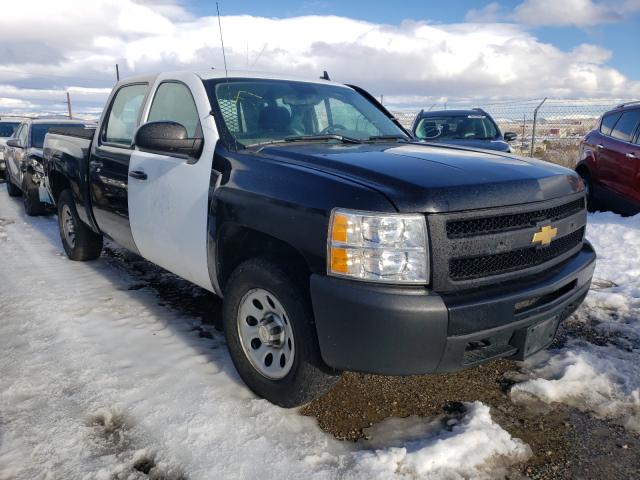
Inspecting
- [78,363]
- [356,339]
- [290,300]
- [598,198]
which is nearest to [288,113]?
[290,300]

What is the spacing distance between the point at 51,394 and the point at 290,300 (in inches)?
60.3

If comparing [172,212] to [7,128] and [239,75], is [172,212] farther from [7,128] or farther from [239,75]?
[7,128]

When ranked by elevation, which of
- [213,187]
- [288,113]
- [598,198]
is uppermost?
[288,113]

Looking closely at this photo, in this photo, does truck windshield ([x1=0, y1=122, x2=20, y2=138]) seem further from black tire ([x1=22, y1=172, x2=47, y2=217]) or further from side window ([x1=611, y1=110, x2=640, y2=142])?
side window ([x1=611, y1=110, x2=640, y2=142])

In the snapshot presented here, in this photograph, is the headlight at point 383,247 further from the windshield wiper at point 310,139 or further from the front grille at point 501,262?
the windshield wiper at point 310,139

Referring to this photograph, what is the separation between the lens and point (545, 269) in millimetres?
2551

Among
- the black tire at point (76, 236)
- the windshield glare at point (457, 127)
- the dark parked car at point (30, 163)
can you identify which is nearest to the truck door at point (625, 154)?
the windshield glare at point (457, 127)

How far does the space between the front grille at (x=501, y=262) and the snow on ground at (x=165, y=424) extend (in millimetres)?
797

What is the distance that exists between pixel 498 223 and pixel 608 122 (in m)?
6.36

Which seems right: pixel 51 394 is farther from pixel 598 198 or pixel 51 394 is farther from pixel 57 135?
pixel 598 198

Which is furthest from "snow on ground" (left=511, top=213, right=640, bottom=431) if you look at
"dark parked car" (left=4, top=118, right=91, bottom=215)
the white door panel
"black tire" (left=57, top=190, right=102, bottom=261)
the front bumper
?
"dark parked car" (left=4, top=118, right=91, bottom=215)

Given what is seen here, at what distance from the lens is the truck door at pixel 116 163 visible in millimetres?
3955

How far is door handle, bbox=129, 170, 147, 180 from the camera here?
3.55 meters

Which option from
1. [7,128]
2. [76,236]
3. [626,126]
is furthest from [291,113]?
[7,128]
